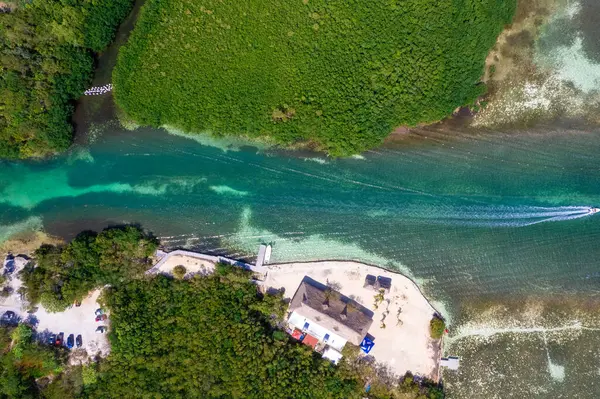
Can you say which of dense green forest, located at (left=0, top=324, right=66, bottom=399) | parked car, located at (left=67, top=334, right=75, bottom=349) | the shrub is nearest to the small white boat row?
dense green forest, located at (left=0, top=324, right=66, bottom=399)

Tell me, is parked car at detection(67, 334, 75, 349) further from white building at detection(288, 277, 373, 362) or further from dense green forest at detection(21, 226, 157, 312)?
white building at detection(288, 277, 373, 362)

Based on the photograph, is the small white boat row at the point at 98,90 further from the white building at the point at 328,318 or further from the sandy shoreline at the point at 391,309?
the white building at the point at 328,318

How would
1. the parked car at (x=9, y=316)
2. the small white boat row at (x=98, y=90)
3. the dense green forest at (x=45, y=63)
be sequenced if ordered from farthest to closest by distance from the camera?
1. the small white boat row at (x=98, y=90)
2. the parked car at (x=9, y=316)
3. the dense green forest at (x=45, y=63)

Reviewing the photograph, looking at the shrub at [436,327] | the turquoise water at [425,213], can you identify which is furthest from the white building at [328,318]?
the shrub at [436,327]

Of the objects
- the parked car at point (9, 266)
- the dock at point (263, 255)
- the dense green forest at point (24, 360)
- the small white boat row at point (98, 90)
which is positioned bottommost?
the dense green forest at point (24, 360)

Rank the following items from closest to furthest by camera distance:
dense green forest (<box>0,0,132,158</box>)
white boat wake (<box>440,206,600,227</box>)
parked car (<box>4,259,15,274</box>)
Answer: dense green forest (<box>0,0,132,158</box>), parked car (<box>4,259,15,274</box>), white boat wake (<box>440,206,600,227</box>)

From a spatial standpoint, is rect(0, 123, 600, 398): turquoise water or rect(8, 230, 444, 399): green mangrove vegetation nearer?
rect(8, 230, 444, 399): green mangrove vegetation
